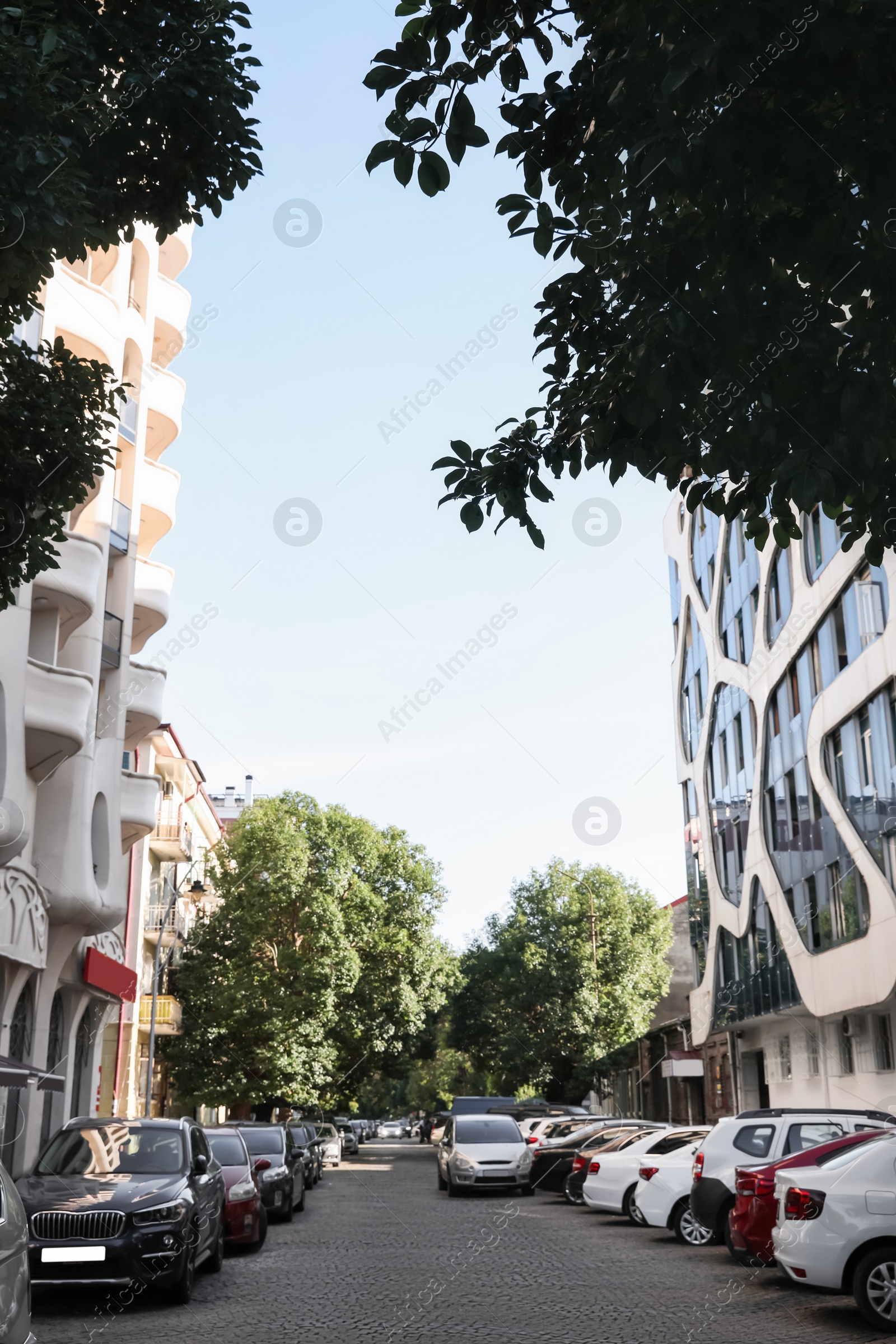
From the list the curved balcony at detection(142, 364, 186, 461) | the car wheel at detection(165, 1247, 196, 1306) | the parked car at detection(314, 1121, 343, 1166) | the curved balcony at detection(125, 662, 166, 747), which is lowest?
the parked car at detection(314, 1121, 343, 1166)

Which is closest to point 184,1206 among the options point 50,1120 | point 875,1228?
point 875,1228

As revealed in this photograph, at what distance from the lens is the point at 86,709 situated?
23109mm

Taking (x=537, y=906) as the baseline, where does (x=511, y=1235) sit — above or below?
below

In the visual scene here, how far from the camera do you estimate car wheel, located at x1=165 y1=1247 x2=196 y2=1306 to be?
11609 mm

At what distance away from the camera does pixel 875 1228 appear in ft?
33.1

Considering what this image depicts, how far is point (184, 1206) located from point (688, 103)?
9.94 meters

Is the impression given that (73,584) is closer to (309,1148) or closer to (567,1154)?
(567,1154)

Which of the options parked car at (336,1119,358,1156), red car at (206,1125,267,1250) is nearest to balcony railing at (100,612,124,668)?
red car at (206,1125,267,1250)

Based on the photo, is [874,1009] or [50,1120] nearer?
[50,1120]

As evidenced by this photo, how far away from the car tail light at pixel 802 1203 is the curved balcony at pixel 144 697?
799 inches

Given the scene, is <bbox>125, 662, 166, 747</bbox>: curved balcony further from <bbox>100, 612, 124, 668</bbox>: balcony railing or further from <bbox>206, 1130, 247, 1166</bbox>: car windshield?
<bbox>206, 1130, 247, 1166</bbox>: car windshield

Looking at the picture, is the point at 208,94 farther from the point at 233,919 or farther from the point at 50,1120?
the point at 233,919

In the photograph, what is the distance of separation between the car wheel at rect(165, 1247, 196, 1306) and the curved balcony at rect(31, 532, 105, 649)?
13.6m

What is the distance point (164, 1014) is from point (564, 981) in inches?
712
